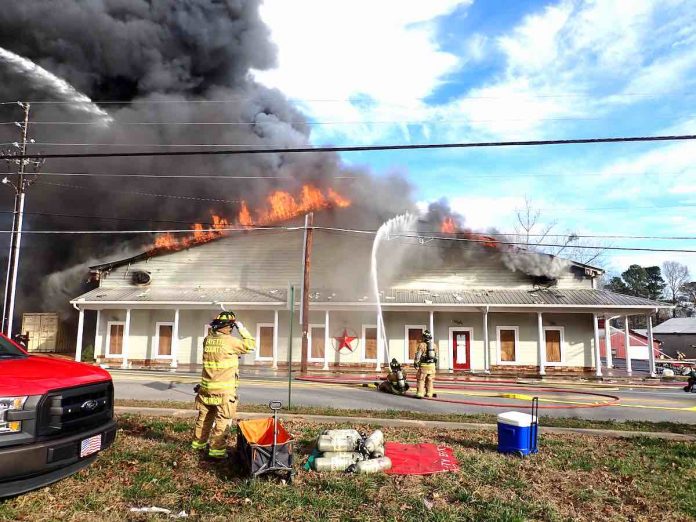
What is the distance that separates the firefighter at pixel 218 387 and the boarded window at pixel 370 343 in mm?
16588

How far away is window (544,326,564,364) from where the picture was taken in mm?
21453

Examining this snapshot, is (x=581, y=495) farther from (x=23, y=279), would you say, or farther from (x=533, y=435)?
(x=23, y=279)

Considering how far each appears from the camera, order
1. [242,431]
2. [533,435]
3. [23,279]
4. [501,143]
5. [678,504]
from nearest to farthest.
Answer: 1. [678,504]
2. [242,431]
3. [533,435]
4. [501,143]
5. [23,279]

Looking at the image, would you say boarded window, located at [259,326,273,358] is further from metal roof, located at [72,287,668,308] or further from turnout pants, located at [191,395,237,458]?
turnout pants, located at [191,395,237,458]

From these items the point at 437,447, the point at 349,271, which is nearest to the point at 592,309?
the point at 349,271

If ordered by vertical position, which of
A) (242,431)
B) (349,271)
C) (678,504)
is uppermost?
(349,271)

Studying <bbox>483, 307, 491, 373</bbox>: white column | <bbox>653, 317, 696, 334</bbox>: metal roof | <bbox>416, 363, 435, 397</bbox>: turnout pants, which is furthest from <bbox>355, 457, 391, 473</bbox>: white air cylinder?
<bbox>653, 317, 696, 334</bbox>: metal roof

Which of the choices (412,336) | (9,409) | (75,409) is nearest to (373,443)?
(75,409)

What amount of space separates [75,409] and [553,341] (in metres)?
20.9

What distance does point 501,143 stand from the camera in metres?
7.71

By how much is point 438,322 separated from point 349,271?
16.0ft

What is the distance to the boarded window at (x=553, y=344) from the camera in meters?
21.5

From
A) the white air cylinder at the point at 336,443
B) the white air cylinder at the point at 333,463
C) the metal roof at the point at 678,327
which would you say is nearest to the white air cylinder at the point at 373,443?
the white air cylinder at the point at 336,443

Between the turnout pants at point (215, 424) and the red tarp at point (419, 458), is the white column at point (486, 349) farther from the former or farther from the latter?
the turnout pants at point (215, 424)
